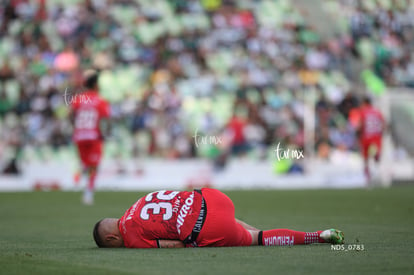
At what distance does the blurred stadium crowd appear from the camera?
2375 centimetres

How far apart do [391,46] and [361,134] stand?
952 centimetres

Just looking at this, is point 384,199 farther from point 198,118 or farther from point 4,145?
point 4,145

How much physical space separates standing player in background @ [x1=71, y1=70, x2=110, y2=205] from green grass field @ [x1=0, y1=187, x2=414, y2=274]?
2767 millimetres

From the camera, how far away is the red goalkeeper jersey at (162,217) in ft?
20.7

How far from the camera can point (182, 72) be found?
2650 cm

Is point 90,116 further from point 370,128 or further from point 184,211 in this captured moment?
point 184,211

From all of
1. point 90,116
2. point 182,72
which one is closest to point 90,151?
point 90,116

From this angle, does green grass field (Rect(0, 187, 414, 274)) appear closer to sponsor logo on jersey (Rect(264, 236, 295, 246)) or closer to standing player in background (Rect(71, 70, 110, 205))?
sponsor logo on jersey (Rect(264, 236, 295, 246))

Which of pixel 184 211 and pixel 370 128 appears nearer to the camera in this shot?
pixel 184 211

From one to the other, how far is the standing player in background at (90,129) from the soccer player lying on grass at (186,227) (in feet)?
30.3

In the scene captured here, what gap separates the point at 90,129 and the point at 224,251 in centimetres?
1004

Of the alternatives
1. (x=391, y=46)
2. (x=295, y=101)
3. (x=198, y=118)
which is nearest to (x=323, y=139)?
(x=295, y=101)

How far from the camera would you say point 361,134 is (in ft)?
74.9

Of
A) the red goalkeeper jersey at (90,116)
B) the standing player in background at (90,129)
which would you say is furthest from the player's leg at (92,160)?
the red goalkeeper jersey at (90,116)
